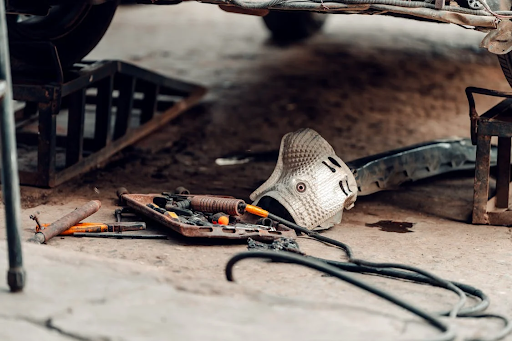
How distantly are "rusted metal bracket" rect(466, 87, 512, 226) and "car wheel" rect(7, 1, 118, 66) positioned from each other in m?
2.26

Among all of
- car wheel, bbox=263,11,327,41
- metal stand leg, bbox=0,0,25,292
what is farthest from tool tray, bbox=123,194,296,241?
car wheel, bbox=263,11,327,41

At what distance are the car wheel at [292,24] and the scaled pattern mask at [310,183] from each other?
14.9 ft

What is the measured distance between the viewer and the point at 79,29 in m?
4.59

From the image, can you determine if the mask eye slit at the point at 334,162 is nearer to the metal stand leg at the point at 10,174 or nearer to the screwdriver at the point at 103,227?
the screwdriver at the point at 103,227

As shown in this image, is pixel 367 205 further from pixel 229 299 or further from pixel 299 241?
pixel 229 299

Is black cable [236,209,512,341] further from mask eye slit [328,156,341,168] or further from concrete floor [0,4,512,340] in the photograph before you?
mask eye slit [328,156,341,168]

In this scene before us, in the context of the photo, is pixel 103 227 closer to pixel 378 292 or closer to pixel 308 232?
pixel 308 232

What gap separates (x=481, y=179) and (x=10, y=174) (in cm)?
248

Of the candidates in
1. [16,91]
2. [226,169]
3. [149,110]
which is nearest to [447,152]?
[226,169]

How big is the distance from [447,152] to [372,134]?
102cm

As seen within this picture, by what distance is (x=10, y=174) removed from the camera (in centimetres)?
230

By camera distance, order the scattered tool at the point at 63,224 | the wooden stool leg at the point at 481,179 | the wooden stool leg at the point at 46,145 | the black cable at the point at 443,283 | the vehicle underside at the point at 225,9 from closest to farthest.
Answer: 1. the black cable at the point at 443,283
2. the scattered tool at the point at 63,224
3. the vehicle underside at the point at 225,9
4. the wooden stool leg at the point at 481,179
5. the wooden stool leg at the point at 46,145

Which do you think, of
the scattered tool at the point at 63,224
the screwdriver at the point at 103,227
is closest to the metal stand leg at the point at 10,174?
the scattered tool at the point at 63,224

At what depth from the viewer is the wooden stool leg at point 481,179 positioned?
12.5ft
